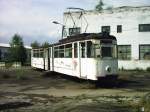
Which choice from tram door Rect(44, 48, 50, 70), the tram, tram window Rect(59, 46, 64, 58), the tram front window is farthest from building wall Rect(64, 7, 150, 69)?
the tram front window

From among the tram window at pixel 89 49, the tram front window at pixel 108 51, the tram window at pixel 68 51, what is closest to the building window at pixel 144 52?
the tram window at pixel 68 51

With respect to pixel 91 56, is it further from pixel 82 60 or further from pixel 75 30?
pixel 75 30

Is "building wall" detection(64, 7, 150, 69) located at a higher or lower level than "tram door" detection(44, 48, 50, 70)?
higher

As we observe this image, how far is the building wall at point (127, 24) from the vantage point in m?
47.5

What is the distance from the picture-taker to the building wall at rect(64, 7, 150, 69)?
156ft

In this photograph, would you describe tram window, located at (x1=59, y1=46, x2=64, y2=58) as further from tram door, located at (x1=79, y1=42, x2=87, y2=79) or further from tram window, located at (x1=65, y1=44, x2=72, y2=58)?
tram door, located at (x1=79, y1=42, x2=87, y2=79)

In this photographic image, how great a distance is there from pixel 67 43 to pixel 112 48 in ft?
17.6

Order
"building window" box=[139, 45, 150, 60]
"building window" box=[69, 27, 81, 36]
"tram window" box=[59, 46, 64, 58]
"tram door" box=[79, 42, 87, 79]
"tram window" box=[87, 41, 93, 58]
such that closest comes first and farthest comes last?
1. "tram window" box=[87, 41, 93, 58]
2. "tram door" box=[79, 42, 87, 79]
3. "tram window" box=[59, 46, 64, 58]
4. "building window" box=[139, 45, 150, 60]
5. "building window" box=[69, 27, 81, 36]

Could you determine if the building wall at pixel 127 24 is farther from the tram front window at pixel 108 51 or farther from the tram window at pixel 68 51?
the tram front window at pixel 108 51

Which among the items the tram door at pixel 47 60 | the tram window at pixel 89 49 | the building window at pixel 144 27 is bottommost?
the tram door at pixel 47 60

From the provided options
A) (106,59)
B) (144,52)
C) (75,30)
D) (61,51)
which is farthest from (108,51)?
(75,30)

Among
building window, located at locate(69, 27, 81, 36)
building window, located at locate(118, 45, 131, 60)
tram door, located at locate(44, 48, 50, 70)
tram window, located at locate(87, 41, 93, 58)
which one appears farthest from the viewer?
building window, located at locate(69, 27, 81, 36)

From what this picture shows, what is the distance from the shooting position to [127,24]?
48.6 metres

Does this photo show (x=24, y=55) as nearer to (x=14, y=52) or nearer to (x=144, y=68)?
(x=14, y=52)
